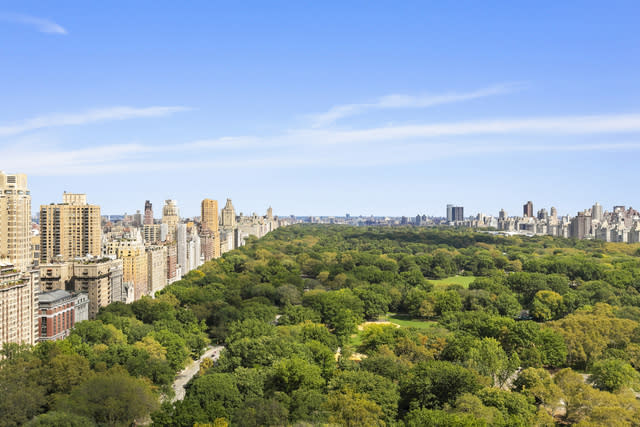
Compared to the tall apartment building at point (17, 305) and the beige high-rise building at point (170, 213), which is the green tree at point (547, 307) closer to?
the tall apartment building at point (17, 305)

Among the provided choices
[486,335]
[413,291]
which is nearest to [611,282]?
[413,291]

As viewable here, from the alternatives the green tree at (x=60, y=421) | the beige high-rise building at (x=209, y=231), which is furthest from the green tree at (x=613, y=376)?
the beige high-rise building at (x=209, y=231)

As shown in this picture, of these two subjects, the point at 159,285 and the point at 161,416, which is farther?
the point at 159,285

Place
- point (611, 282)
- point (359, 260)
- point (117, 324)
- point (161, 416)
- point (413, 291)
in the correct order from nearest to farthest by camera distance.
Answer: point (161, 416) → point (117, 324) → point (413, 291) → point (611, 282) → point (359, 260)

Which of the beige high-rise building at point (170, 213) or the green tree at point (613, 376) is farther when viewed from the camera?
the beige high-rise building at point (170, 213)

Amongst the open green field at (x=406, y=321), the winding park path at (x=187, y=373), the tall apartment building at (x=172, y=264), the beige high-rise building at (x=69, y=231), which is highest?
the beige high-rise building at (x=69, y=231)

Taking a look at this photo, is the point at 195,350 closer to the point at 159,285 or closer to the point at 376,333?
the point at 376,333

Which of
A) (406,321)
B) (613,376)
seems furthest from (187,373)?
(613,376)
